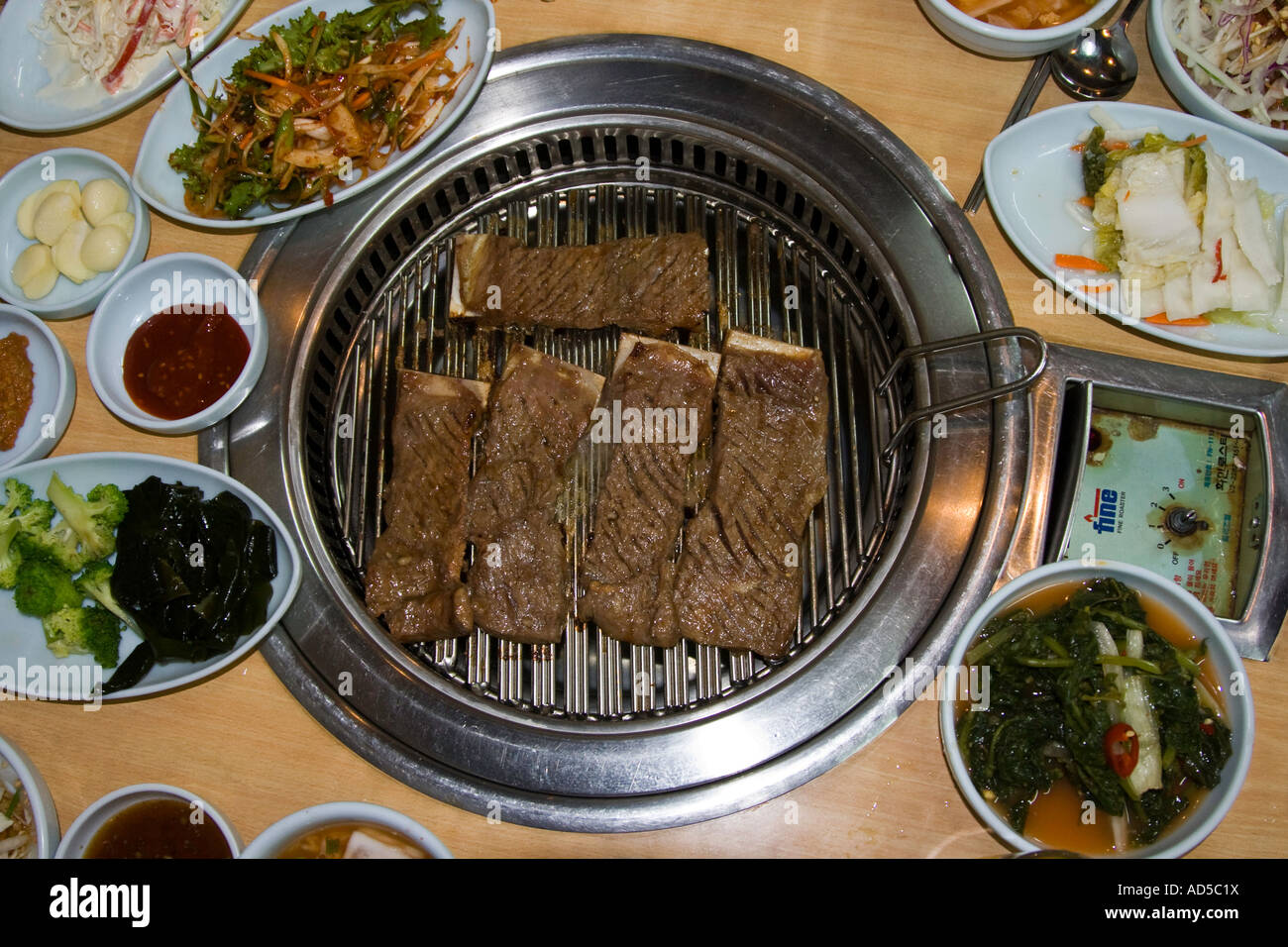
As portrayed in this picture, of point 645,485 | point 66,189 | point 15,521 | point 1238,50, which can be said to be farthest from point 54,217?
point 1238,50

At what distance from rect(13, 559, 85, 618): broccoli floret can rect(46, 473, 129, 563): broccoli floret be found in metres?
0.09

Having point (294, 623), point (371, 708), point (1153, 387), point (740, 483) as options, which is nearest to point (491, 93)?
point (740, 483)

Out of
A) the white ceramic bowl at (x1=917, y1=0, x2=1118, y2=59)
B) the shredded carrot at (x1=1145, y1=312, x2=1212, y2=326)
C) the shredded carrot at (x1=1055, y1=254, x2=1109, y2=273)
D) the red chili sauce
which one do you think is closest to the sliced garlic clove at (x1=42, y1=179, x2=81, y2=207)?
the red chili sauce

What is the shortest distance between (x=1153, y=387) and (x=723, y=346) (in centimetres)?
140

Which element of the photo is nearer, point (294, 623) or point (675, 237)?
point (294, 623)

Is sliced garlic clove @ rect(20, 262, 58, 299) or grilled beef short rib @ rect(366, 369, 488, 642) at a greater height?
sliced garlic clove @ rect(20, 262, 58, 299)

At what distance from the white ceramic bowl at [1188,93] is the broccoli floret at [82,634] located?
152 inches

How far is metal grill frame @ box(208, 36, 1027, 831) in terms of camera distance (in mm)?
2670

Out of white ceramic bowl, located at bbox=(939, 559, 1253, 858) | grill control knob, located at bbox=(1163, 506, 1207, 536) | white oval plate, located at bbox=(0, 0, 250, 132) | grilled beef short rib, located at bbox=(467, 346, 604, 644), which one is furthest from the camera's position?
white oval plate, located at bbox=(0, 0, 250, 132)

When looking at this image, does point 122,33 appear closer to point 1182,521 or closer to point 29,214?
point 29,214

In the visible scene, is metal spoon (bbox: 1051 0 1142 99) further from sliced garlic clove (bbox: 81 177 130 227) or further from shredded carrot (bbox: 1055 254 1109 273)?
sliced garlic clove (bbox: 81 177 130 227)

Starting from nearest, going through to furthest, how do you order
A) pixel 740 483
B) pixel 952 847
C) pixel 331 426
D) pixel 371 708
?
pixel 952 847
pixel 371 708
pixel 740 483
pixel 331 426

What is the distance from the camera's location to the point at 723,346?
10.2ft

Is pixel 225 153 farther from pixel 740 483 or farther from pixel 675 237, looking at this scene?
pixel 740 483
